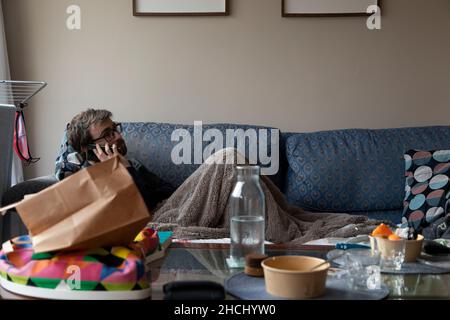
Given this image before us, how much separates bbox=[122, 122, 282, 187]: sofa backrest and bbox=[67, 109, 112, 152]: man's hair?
0.28 meters

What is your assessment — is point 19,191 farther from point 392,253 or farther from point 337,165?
point 392,253

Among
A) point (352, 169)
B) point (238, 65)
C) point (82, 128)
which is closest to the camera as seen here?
point (82, 128)

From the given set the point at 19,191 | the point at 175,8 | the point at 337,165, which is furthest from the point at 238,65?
the point at 19,191

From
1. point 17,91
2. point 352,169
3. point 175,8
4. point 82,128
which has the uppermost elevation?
point 175,8

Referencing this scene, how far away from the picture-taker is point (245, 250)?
134 centimetres

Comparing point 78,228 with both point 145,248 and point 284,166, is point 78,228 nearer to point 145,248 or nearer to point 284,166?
point 145,248

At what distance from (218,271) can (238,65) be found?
1944 mm

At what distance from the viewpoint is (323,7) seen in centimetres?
304

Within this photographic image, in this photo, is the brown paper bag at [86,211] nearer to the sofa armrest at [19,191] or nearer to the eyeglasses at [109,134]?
the sofa armrest at [19,191]

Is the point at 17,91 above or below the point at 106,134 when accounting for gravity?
above

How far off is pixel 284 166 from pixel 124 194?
1816 millimetres

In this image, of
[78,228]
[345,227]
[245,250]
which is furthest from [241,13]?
[78,228]

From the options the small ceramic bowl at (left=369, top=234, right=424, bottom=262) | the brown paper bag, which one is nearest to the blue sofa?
the small ceramic bowl at (left=369, top=234, right=424, bottom=262)

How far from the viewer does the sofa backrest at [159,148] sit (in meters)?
2.73
